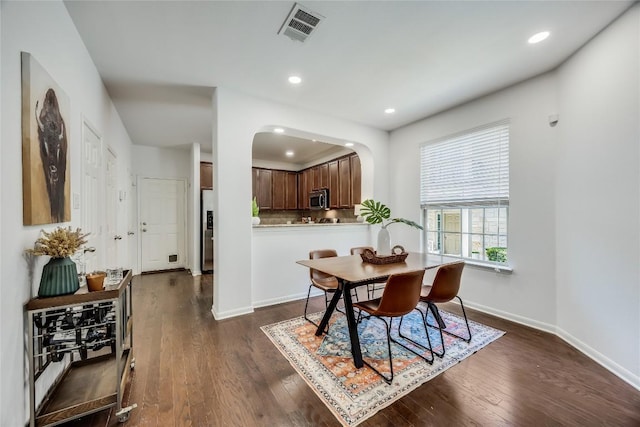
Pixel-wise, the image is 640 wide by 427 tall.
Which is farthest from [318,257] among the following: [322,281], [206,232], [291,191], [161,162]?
[161,162]

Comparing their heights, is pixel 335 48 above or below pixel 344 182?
above

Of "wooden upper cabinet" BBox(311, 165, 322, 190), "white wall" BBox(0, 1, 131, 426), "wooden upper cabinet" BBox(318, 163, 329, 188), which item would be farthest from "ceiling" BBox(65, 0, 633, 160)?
"wooden upper cabinet" BBox(311, 165, 322, 190)

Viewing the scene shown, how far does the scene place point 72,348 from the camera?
146cm

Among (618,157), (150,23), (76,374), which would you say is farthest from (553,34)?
(76,374)

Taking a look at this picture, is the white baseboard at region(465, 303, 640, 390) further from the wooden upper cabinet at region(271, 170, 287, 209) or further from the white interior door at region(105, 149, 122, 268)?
the white interior door at region(105, 149, 122, 268)

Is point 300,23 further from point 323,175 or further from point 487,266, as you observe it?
point 323,175

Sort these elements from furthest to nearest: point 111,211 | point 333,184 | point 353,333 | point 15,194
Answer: point 333,184 < point 111,211 < point 353,333 < point 15,194

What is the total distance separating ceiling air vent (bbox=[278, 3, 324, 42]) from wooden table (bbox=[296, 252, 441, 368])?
1.97m

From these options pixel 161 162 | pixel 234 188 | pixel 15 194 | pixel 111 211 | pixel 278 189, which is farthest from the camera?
pixel 278 189

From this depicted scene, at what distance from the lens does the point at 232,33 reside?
2.14 meters

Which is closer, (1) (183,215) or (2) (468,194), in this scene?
(2) (468,194)

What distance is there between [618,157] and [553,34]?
1120 millimetres

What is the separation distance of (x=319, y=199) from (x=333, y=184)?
1.72 feet

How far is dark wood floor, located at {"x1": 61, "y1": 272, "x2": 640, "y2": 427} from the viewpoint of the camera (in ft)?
5.19
